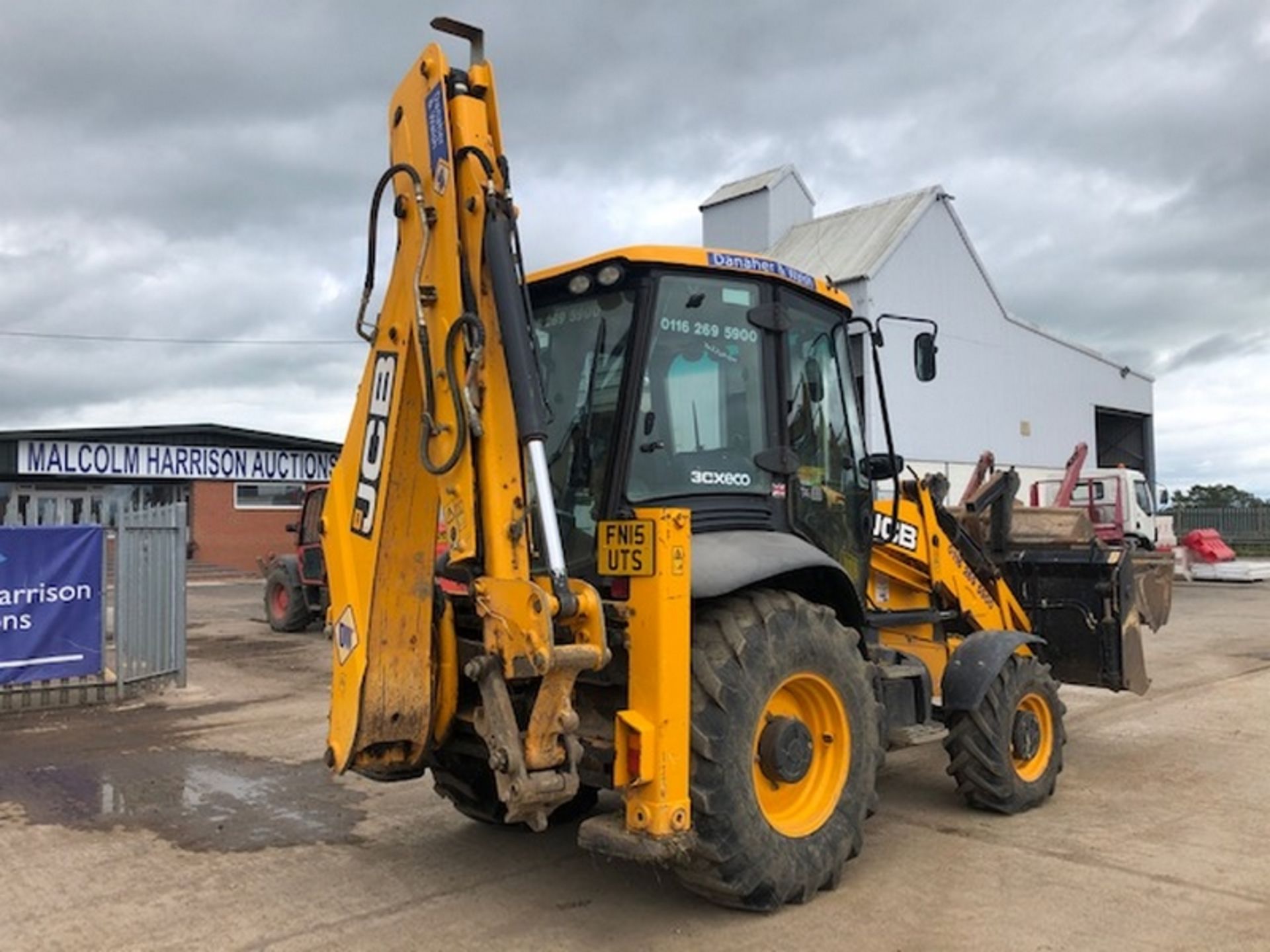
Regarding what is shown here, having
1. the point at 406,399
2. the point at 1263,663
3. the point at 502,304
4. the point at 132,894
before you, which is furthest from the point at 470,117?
the point at 1263,663

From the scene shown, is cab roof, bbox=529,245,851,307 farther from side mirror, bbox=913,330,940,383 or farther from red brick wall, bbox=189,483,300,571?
red brick wall, bbox=189,483,300,571

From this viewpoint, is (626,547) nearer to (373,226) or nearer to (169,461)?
(373,226)

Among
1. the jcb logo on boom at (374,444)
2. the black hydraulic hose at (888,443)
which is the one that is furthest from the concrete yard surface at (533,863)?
the jcb logo on boom at (374,444)

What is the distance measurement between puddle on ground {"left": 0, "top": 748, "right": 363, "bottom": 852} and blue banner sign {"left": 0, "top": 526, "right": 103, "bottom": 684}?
228cm

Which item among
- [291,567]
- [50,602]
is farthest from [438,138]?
[291,567]

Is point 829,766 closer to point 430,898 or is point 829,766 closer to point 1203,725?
point 430,898

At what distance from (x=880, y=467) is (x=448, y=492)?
2605mm

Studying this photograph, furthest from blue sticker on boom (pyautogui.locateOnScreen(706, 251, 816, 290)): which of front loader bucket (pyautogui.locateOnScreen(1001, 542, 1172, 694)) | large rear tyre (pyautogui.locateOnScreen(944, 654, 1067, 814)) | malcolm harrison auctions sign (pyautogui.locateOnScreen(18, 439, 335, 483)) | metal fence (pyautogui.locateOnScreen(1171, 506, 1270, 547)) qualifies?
metal fence (pyautogui.locateOnScreen(1171, 506, 1270, 547))

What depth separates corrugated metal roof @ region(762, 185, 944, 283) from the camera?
75.9 feet

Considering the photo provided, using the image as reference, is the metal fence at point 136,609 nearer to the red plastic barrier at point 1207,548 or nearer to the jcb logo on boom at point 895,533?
the jcb logo on boom at point 895,533

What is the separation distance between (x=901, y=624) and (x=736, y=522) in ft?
6.36

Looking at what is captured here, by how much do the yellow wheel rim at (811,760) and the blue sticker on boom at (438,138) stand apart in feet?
7.87

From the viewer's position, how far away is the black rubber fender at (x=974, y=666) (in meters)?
5.69

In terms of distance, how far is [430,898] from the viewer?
4.66 metres
